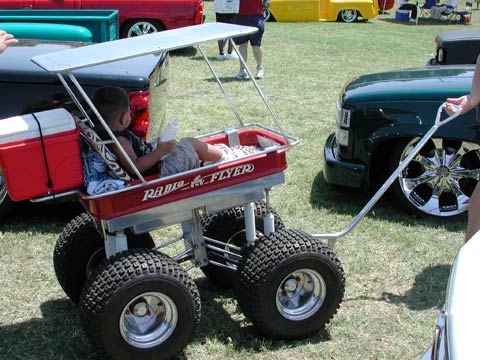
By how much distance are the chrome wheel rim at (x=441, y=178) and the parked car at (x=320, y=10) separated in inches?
601

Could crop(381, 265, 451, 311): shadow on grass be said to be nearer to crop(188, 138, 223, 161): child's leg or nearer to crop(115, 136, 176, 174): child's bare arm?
crop(188, 138, 223, 161): child's leg

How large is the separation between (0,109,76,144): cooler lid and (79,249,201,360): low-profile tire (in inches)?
27.0

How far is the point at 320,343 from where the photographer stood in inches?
145

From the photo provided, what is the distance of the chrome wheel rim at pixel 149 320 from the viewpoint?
337cm

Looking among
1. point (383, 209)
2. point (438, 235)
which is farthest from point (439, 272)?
point (383, 209)

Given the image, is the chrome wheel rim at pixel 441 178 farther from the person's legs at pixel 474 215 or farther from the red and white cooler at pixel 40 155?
the red and white cooler at pixel 40 155

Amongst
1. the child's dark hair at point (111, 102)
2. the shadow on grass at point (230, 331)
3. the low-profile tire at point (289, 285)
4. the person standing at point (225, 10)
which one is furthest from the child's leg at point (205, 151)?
the person standing at point (225, 10)

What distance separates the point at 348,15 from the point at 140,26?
9.18 meters

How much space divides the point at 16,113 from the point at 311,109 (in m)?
4.82

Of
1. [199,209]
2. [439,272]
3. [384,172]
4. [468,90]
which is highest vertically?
[468,90]

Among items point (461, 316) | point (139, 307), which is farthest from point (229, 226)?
point (461, 316)

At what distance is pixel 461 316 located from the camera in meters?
2.14

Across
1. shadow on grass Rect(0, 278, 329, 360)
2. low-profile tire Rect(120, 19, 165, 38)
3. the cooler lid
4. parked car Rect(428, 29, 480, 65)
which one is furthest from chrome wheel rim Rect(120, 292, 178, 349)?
low-profile tire Rect(120, 19, 165, 38)

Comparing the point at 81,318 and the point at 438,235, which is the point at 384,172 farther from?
the point at 81,318
